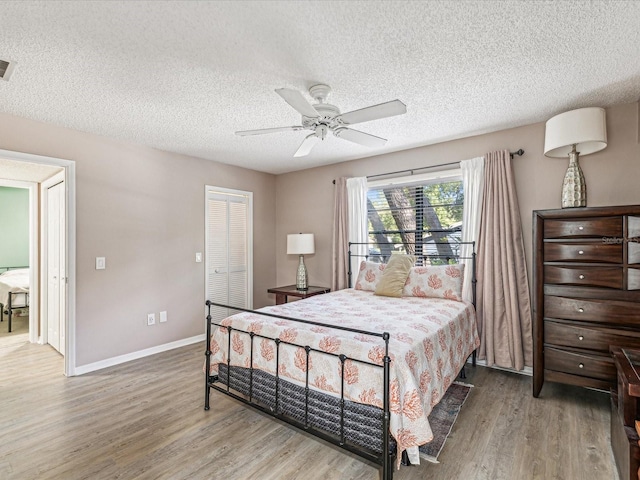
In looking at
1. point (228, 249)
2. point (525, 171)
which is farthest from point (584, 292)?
point (228, 249)

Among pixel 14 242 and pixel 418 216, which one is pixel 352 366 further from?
pixel 14 242

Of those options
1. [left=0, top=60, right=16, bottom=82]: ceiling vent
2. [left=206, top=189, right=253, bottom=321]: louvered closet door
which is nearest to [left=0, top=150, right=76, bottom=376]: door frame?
[left=0, top=60, right=16, bottom=82]: ceiling vent

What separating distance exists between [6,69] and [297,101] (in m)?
1.97

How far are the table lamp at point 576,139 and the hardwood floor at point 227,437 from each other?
174 centimetres

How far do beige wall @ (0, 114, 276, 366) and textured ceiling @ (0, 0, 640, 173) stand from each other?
32cm

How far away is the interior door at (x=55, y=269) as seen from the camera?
3.92m

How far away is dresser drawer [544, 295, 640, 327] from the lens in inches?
96.0

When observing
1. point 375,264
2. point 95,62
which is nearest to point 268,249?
point 375,264

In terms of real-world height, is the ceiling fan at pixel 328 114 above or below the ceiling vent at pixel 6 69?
below

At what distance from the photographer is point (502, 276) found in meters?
3.38

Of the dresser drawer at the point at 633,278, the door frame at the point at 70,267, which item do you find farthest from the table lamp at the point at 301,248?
the dresser drawer at the point at 633,278

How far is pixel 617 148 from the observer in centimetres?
292

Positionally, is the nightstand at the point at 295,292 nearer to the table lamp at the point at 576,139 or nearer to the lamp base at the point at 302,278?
the lamp base at the point at 302,278

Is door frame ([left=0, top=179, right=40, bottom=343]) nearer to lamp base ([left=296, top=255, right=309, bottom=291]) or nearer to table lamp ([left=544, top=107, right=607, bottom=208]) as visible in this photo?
lamp base ([left=296, top=255, right=309, bottom=291])
